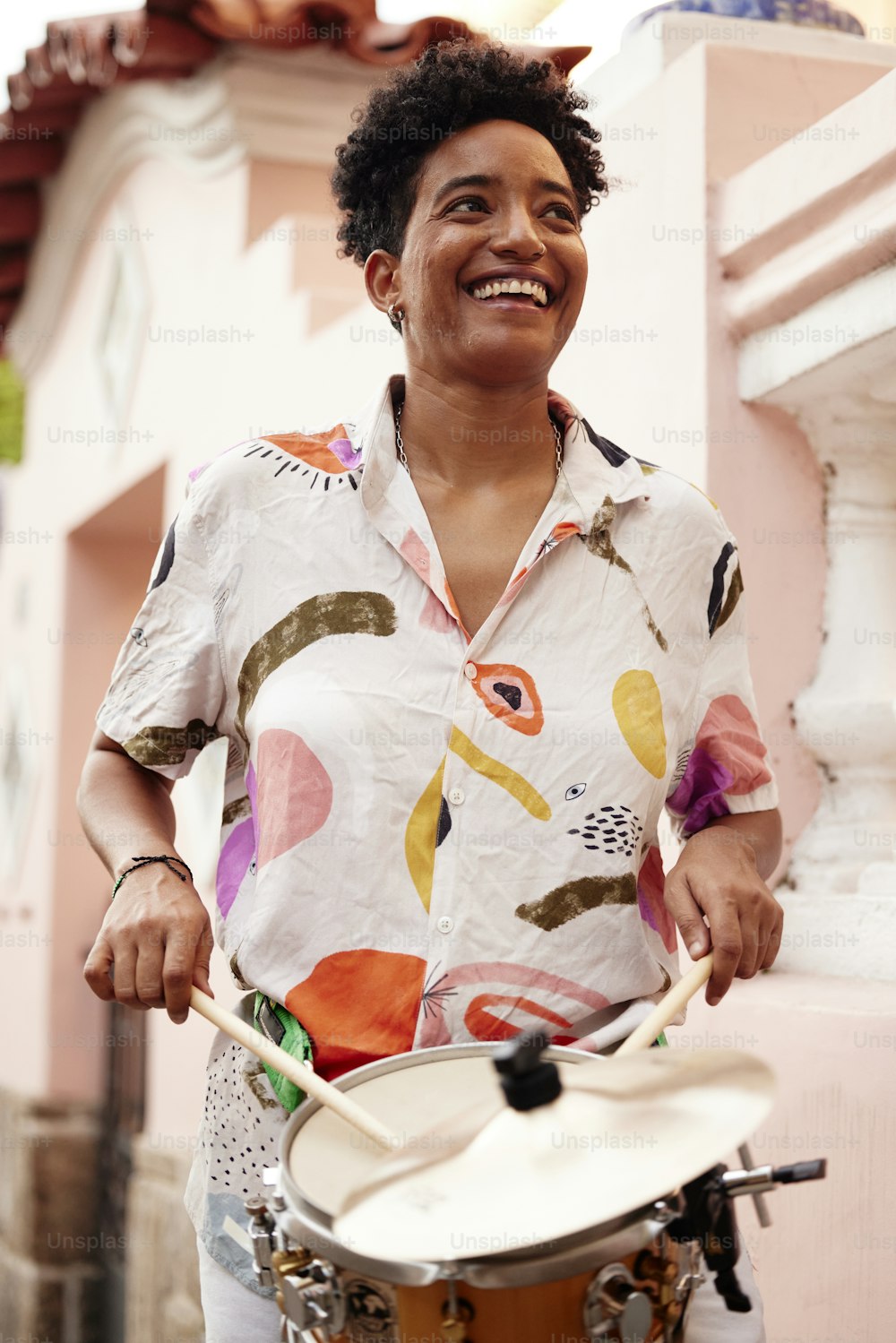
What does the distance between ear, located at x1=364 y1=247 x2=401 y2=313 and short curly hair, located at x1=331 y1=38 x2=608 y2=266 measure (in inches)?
0.5

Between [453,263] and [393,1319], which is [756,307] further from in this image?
[393,1319]

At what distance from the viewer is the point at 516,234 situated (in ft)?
5.65

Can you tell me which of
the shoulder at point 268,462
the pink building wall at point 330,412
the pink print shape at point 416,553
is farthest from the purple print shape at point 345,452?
the pink building wall at point 330,412

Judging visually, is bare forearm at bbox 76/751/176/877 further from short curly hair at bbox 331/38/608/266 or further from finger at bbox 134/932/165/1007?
short curly hair at bbox 331/38/608/266

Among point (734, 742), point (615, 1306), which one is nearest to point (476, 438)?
point (734, 742)

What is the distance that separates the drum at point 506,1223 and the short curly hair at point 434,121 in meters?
1.10

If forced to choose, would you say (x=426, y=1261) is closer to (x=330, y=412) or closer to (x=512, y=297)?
(x=512, y=297)

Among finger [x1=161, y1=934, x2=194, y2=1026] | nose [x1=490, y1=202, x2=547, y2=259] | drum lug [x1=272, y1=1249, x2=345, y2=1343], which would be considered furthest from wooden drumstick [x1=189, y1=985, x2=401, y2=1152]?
nose [x1=490, y1=202, x2=547, y2=259]

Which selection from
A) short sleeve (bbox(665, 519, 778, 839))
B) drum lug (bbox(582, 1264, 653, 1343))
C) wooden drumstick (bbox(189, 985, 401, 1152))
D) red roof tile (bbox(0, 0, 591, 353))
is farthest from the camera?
red roof tile (bbox(0, 0, 591, 353))

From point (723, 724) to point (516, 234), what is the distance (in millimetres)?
598

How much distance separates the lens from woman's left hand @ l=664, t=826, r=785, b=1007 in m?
1.58

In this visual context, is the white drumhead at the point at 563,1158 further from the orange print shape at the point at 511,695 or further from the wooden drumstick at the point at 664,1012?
the orange print shape at the point at 511,695

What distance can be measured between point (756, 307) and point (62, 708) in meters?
4.61

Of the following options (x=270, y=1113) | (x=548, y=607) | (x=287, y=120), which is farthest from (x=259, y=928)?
(x=287, y=120)
